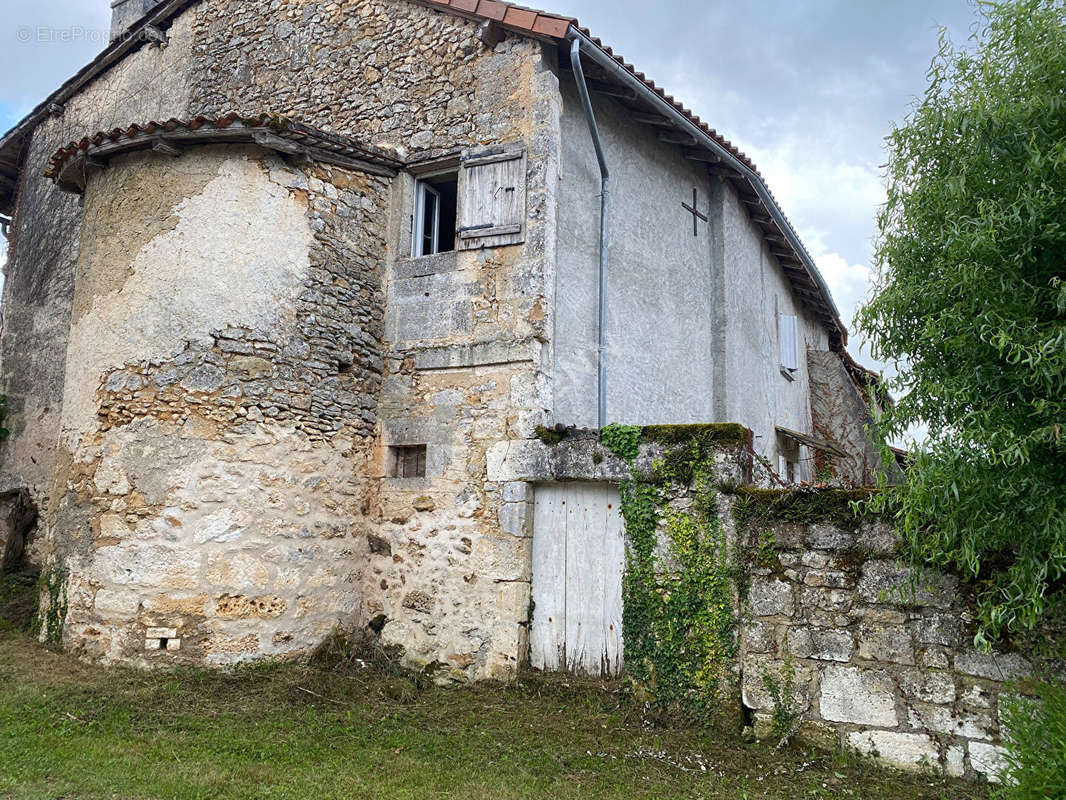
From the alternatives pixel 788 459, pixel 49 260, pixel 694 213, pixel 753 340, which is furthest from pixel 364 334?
pixel 788 459

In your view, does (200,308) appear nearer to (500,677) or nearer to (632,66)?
(500,677)

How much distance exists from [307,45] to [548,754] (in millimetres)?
7593

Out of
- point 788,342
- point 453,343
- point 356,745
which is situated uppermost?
point 788,342

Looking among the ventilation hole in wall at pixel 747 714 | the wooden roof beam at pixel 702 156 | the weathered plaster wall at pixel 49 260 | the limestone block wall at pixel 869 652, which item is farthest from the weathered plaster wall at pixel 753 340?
the weathered plaster wall at pixel 49 260

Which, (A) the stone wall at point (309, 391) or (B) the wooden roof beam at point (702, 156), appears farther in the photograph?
(B) the wooden roof beam at point (702, 156)

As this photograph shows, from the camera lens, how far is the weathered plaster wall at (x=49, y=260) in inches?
366

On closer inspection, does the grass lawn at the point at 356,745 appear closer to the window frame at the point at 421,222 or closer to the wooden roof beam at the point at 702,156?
the window frame at the point at 421,222

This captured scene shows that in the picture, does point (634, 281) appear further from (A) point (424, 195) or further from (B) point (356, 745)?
(B) point (356, 745)

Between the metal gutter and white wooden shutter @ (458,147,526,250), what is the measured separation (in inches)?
41.3

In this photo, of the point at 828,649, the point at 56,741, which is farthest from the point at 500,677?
the point at 56,741

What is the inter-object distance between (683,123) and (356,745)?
6.27 metres

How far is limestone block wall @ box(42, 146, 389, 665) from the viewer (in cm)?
574

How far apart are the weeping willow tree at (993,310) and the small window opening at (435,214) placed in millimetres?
4510

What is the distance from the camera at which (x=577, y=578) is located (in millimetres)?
5879
